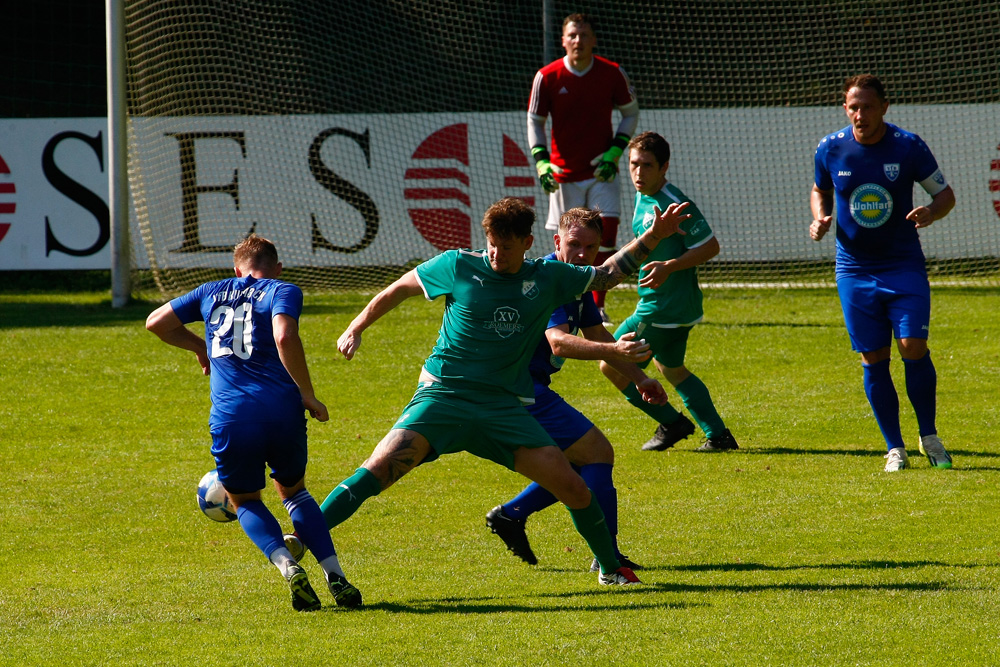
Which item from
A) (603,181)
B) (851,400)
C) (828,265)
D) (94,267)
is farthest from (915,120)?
(94,267)

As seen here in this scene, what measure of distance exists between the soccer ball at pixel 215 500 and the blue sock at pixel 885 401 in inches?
150

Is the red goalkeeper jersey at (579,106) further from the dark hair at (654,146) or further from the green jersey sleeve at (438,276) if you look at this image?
the green jersey sleeve at (438,276)

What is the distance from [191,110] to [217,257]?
1955mm

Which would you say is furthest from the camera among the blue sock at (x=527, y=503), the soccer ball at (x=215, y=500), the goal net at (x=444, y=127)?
the goal net at (x=444, y=127)

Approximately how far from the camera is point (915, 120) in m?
15.8

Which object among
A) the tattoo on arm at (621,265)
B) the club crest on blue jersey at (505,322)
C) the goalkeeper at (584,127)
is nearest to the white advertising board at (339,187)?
the goalkeeper at (584,127)

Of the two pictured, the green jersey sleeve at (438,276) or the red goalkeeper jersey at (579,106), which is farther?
the red goalkeeper jersey at (579,106)

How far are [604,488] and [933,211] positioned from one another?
9.37ft

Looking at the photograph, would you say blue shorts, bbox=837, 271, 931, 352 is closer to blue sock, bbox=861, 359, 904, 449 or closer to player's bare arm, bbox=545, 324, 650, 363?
blue sock, bbox=861, 359, 904, 449

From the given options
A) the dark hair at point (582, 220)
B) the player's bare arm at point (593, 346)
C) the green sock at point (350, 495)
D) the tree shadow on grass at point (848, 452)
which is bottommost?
the tree shadow on grass at point (848, 452)

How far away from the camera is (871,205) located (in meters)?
7.12

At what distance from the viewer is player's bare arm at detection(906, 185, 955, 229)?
6762 millimetres

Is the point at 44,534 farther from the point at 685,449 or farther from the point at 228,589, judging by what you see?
the point at 685,449

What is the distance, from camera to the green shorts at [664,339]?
7.69 meters
